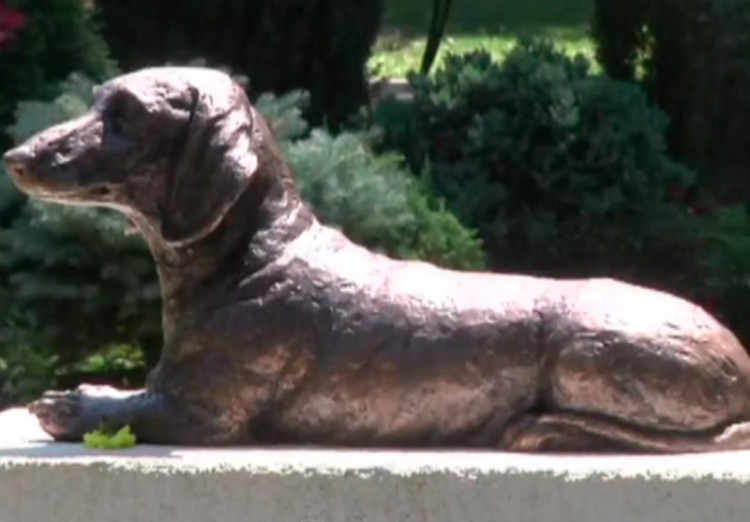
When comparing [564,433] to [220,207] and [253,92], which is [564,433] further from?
[253,92]

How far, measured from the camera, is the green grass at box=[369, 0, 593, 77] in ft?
57.7

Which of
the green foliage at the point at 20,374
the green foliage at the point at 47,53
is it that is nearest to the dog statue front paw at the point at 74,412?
the green foliage at the point at 20,374

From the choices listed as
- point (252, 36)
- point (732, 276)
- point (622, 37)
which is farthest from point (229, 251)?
point (622, 37)

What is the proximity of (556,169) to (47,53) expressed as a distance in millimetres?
2081

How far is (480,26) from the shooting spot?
65.7 feet

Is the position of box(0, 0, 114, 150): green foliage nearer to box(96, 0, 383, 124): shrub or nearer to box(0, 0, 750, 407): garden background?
box(0, 0, 750, 407): garden background

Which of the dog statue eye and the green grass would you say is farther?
the green grass

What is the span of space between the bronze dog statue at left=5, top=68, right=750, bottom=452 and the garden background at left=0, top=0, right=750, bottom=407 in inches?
93.6

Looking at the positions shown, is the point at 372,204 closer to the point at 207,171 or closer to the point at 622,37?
the point at 207,171

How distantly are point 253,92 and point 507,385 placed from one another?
563 centimetres

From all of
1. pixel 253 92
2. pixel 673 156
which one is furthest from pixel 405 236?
pixel 673 156

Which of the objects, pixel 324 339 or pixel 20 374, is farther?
pixel 20 374

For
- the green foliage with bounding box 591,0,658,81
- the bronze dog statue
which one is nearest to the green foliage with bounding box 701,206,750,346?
the green foliage with bounding box 591,0,658,81

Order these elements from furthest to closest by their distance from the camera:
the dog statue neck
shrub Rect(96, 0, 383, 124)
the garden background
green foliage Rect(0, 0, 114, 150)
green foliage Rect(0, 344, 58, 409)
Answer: shrub Rect(96, 0, 383, 124), green foliage Rect(0, 0, 114, 150), the garden background, green foliage Rect(0, 344, 58, 409), the dog statue neck
